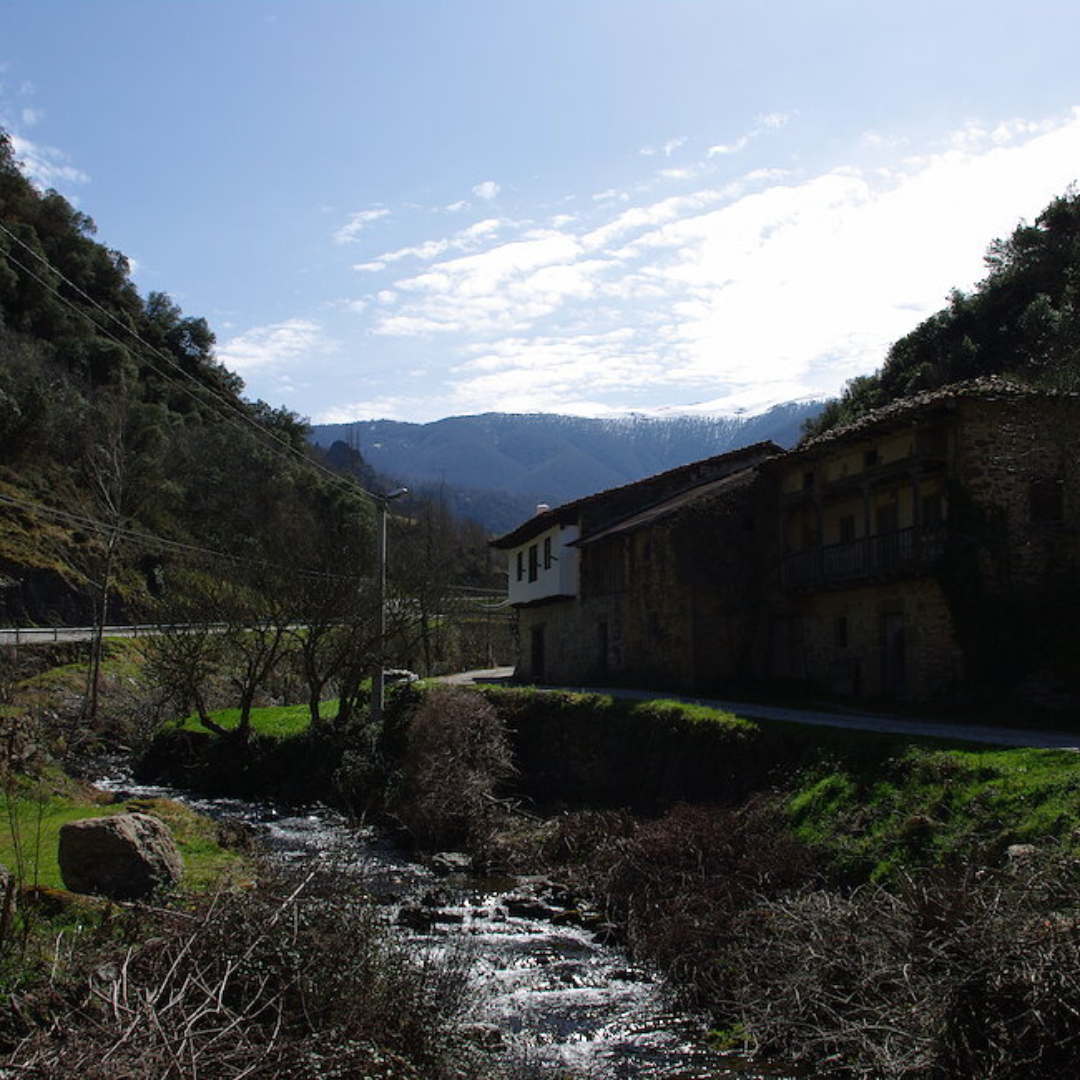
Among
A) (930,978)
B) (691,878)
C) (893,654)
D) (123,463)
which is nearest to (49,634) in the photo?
(123,463)

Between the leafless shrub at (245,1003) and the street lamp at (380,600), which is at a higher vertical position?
the street lamp at (380,600)

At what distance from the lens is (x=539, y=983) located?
36.0 ft

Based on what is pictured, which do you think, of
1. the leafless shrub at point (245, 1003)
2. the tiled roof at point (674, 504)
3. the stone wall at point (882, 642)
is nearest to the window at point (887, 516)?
the stone wall at point (882, 642)

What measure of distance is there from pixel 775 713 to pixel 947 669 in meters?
4.56

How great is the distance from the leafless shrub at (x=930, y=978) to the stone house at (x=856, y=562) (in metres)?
13.3

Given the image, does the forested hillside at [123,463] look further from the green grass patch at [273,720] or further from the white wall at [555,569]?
the white wall at [555,569]

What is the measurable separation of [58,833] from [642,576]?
66.9 ft

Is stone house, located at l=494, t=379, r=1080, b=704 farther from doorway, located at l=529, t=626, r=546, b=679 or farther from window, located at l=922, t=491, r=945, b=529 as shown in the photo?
doorway, located at l=529, t=626, r=546, b=679

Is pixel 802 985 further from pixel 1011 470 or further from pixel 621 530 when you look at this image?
pixel 621 530

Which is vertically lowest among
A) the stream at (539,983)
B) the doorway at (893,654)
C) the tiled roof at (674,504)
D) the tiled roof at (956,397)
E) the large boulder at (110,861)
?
the stream at (539,983)

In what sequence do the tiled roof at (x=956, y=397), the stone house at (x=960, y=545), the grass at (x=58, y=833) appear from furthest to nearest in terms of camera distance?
the tiled roof at (x=956, y=397) → the stone house at (x=960, y=545) → the grass at (x=58, y=833)

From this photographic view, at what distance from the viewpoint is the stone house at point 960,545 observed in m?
21.8

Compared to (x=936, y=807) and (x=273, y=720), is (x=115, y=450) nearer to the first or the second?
(x=273, y=720)

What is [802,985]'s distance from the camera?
8.96 meters
